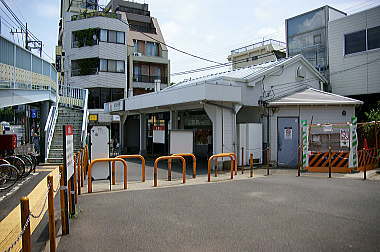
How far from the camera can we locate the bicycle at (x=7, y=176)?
9737mm

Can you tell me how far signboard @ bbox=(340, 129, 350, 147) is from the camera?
1325 cm

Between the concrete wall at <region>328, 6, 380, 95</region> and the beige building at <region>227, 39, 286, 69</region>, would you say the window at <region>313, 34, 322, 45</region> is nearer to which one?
the concrete wall at <region>328, 6, 380, 95</region>

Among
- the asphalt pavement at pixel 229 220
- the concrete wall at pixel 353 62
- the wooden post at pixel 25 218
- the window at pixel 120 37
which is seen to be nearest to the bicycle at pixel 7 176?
the asphalt pavement at pixel 229 220

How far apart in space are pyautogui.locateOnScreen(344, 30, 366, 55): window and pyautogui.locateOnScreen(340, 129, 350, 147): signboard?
851cm

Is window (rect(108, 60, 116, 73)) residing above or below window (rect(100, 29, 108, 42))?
below

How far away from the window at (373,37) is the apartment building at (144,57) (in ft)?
74.9

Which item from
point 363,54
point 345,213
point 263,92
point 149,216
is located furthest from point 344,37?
point 149,216

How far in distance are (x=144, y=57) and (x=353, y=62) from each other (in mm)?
25199

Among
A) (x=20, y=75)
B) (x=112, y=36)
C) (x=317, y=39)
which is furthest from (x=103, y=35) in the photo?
(x=20, y=75)

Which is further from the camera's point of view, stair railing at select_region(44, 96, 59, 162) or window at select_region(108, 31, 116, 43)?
window at select_region(108, 31, 116, 43)

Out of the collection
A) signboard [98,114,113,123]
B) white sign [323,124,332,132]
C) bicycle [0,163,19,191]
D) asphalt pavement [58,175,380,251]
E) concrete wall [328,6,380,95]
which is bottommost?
asphalt pavement [58,175,380,251]

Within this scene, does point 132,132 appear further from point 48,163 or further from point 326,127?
point 326,127

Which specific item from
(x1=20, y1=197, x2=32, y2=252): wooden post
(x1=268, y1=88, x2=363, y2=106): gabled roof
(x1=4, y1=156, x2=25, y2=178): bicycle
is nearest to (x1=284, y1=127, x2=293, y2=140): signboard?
(x1=268, y1=88, x2=363, y2=106): gabled roof

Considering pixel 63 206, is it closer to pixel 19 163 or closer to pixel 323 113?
pixel 19 163
